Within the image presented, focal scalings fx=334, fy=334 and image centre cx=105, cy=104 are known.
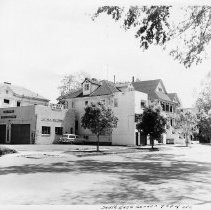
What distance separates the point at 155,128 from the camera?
2067cm

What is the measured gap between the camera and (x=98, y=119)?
1656 centimetres

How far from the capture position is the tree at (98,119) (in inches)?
631

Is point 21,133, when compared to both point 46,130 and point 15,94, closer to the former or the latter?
point 46,130

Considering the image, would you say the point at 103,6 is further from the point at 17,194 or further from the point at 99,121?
the point at 99,121

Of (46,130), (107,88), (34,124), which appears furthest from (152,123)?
(107,88)

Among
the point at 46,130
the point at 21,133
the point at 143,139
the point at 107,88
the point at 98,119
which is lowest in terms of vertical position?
the point at 143,139

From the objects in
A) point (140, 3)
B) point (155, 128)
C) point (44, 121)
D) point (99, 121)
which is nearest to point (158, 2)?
point (140, 3)

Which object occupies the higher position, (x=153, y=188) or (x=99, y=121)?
(x=99, y=121)

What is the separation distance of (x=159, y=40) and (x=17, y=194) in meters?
3.49

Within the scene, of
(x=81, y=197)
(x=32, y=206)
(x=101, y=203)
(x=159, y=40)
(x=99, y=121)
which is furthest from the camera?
(x=99, y=121)

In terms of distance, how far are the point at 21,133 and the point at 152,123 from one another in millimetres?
9650

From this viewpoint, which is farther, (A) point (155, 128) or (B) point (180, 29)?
(A) point (155, 128)

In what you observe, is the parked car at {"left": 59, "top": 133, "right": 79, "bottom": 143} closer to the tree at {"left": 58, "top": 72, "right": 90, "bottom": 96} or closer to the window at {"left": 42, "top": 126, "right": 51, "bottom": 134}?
the window at {"left": 42, "top": 126, "right": 51, "bottom": 134}

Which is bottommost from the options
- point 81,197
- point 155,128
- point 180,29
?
point 81,197
